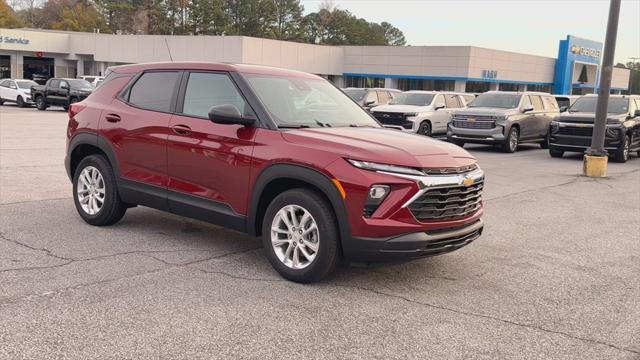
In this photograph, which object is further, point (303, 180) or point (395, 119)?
point (395, 119)

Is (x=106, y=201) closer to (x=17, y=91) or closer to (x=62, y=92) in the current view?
(x=62, y=92)

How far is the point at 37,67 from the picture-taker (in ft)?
204

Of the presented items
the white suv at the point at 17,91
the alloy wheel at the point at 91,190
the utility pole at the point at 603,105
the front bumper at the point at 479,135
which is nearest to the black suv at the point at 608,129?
the front bumper at the point at 479,135

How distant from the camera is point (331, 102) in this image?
6398 millimetres

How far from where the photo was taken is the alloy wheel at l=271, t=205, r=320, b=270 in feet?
16.6

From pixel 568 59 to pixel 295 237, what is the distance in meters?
66.4

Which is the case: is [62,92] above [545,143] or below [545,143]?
above

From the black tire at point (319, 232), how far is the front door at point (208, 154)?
0.44 meters

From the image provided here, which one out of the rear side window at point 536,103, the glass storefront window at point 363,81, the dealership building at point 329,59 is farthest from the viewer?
the glass storefront window at point 363,81

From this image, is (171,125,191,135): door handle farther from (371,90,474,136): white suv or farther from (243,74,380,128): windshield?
(371,90,474,136): white suv

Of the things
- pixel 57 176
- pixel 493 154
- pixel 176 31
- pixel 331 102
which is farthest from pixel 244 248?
pixel 176 31

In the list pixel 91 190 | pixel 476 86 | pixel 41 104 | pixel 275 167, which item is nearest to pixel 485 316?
pixel 275 167

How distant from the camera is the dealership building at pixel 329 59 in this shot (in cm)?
5309

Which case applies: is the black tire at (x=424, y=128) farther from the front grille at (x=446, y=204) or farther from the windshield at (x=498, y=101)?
the front grille at (x=446, y=204)
